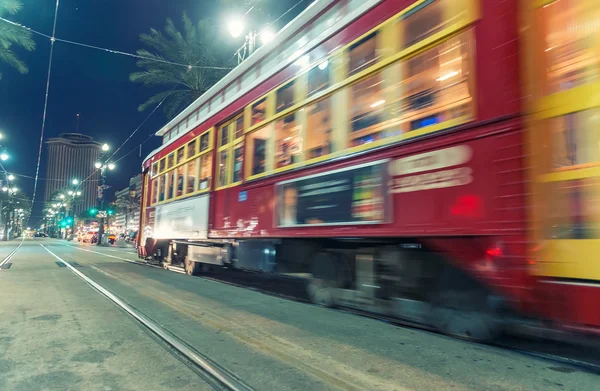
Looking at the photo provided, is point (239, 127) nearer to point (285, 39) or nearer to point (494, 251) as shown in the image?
point (285, 39)

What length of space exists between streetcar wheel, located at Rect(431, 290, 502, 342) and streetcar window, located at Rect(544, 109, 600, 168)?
1491mm

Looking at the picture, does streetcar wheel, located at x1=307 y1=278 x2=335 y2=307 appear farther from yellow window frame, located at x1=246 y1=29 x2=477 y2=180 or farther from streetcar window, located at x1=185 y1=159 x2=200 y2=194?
streetcar window, located at x1=185 y1=159 x2=200 y2=194

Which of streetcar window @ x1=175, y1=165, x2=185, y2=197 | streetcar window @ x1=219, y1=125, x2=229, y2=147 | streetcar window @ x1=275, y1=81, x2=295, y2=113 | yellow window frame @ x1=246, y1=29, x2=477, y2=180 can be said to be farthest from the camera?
streetcar window @ x1=175, y1=165, x2=185, y2=197

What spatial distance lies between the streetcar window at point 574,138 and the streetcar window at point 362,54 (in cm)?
229

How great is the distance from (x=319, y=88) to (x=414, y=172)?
219 centimetres

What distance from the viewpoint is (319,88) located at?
19.0 ft

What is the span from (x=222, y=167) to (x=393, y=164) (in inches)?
190

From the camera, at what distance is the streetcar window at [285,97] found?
6365 millimetres

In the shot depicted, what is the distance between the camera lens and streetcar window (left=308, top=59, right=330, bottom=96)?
5707 mm

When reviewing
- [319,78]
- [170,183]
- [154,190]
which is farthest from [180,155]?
[319,78]

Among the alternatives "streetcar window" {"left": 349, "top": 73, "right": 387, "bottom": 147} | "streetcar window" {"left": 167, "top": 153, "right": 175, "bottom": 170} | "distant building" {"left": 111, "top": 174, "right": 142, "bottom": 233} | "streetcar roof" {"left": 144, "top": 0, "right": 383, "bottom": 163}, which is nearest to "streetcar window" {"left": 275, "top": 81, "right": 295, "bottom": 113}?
"streetcar roof" {"left": 144, "top": 0, "right": 383, "bottom": 163}

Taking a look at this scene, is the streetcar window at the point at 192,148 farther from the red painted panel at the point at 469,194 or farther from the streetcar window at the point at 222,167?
the red painted panel at the point at 469,194

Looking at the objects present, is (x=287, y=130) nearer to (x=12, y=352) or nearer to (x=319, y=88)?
(x=319, y=88)

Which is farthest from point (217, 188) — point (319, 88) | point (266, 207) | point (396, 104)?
point (396, 104)
